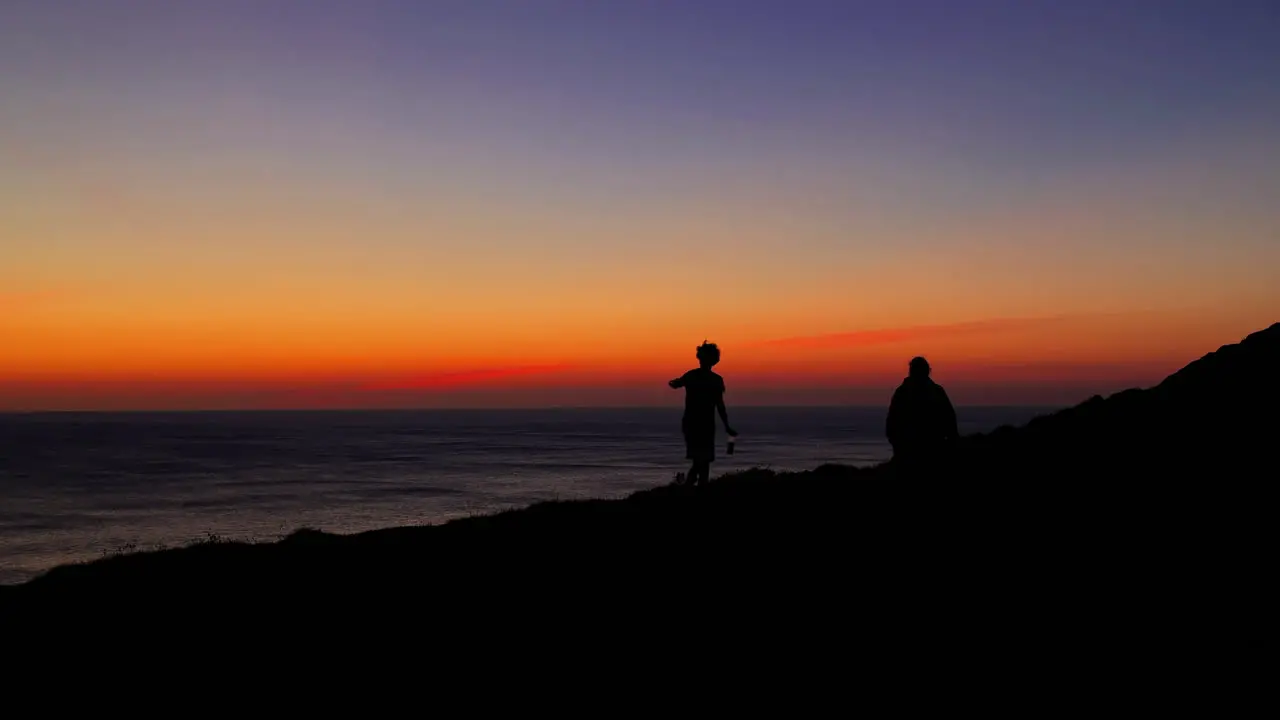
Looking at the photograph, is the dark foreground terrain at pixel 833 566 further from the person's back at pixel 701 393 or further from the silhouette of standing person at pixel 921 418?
the person's back at pixel 701 393

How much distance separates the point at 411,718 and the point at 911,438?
27.2 feet

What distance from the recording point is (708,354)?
14.2 m

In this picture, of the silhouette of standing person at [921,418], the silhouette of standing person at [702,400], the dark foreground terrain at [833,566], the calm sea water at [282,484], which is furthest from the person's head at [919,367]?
the calm sea water at [282,484]

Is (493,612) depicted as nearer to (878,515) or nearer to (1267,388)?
(878,515)

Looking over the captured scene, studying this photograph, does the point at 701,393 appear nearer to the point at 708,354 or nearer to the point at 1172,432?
the point at 708,354

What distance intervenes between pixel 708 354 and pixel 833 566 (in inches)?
180

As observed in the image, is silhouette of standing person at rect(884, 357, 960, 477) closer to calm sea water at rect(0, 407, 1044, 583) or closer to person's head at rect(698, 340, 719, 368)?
person's head at rect(698, 340, 719, 368)

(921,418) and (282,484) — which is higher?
(921,418)

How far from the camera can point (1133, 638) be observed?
8.14 m

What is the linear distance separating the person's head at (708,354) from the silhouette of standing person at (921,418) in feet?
9.65

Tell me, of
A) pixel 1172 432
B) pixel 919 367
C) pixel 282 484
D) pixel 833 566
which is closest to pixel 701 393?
pixel 919 367

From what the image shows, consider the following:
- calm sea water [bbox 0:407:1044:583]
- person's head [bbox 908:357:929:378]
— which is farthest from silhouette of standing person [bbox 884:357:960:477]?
calm sea water [bbox 0:407:1044:583]

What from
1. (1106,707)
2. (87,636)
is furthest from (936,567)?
(87,636)

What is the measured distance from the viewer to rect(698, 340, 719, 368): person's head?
559 inches
